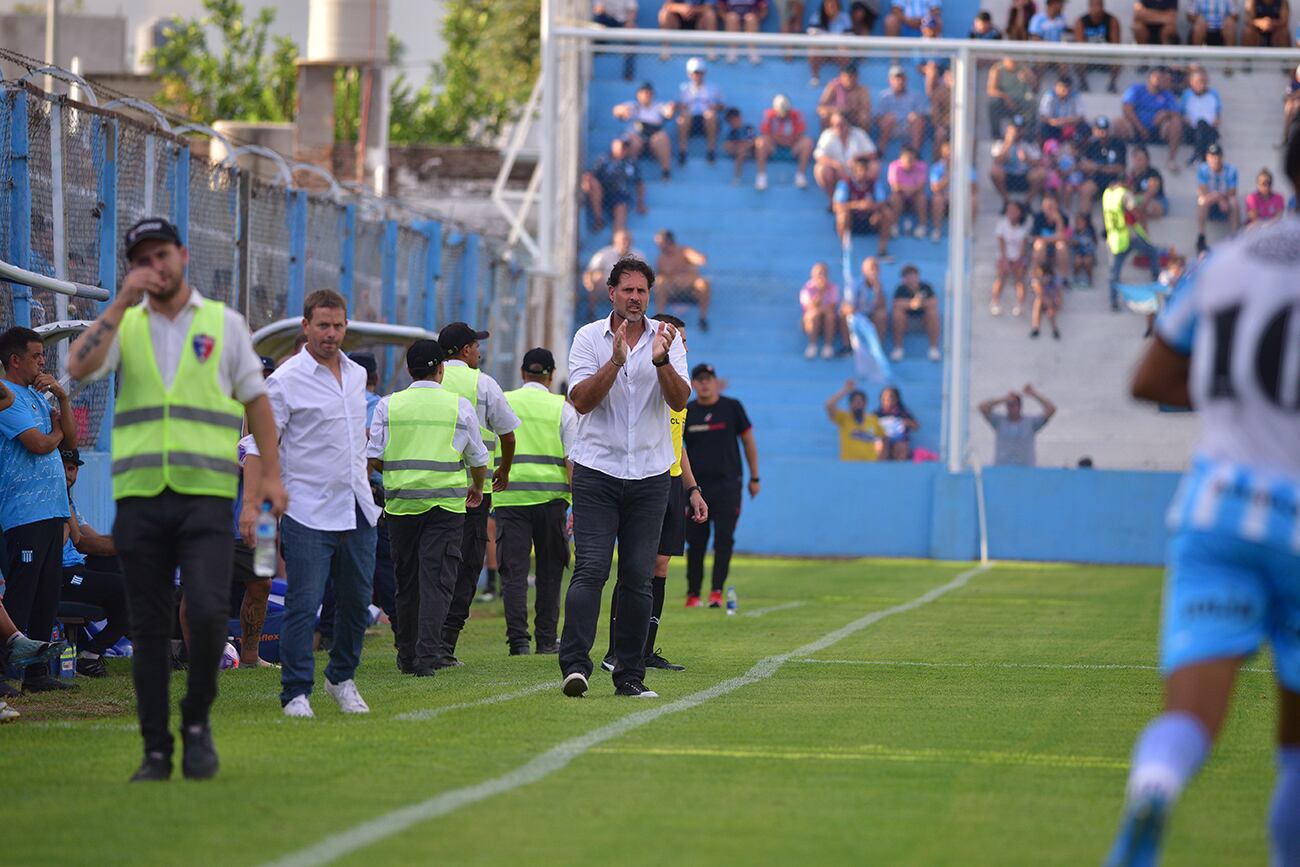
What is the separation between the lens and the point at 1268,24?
31.5m

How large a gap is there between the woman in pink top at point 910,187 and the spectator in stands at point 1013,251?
1.20 meters

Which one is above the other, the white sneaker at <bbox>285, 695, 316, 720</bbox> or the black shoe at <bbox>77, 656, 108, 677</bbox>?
the white sneaker at <bbox>285, 695, 316, 720</bbox>

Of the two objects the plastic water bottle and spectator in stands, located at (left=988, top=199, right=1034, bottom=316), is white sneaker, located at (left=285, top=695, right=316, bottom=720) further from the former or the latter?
spectator in stands, located at (left=988, top=199, right=1034, bottom=316)

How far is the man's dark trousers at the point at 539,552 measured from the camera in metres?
13.9

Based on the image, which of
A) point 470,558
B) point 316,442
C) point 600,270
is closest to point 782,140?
point 600,270

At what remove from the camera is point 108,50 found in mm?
58750

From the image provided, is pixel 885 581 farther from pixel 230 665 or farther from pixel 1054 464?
pixel 230 665

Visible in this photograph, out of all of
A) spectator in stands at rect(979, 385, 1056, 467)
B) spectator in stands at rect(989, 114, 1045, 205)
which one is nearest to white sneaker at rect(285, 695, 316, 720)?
spectator in stands at rect(979, 385, 1056, 467)

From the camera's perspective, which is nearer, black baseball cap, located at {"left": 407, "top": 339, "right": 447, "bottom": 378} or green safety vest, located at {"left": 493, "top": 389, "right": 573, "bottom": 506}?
black baseball cap, located at {"left": 407, "top": 339, "right": 447, "bottom": 378}

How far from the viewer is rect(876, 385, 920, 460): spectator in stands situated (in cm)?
2845

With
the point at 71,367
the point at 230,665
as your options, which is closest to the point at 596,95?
the point at 230,665

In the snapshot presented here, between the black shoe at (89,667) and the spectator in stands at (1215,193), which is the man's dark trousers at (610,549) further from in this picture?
the spectator in stands at (1215,193)

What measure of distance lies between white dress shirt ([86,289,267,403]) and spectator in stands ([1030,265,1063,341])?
23.0 metres

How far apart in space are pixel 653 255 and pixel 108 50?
3292 cm
